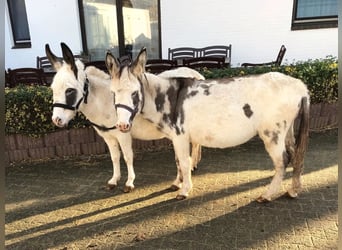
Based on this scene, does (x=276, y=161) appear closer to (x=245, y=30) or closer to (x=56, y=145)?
(x=56, y=145)

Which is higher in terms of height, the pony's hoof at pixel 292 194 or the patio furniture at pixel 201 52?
the patio furniture at pixel 201 52

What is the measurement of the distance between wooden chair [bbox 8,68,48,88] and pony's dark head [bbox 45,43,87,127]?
8.96 feet

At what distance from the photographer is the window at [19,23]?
9547mm

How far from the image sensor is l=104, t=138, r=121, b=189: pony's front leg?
4.20 m

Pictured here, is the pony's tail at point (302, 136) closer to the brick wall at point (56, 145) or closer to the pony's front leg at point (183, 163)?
the pony's front leg at point (183, 163)

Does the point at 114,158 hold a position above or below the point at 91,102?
below

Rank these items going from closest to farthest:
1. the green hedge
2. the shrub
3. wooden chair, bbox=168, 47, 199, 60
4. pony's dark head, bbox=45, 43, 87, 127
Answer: pony's dark head, bbox=45, 43, 87, 127 < the green hedge < the shrub < wooden chair, bbox=168, 47, 199, 60

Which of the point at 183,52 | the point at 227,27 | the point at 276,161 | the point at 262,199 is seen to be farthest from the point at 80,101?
the point at 227,27

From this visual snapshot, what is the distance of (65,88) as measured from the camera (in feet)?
11.1

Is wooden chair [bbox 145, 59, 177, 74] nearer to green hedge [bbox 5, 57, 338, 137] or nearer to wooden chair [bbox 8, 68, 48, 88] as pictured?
green hedge [bbox 5, 57, 338, 137]

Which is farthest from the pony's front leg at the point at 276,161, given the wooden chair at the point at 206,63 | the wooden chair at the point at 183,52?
the wooden chair at the point at 183,52

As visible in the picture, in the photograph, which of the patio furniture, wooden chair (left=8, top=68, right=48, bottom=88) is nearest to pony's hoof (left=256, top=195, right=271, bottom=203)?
wooden chair (left=8, top=68, right=48, bottom=88)

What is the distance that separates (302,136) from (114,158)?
95.6 inches

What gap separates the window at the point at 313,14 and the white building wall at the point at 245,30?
0.16m
